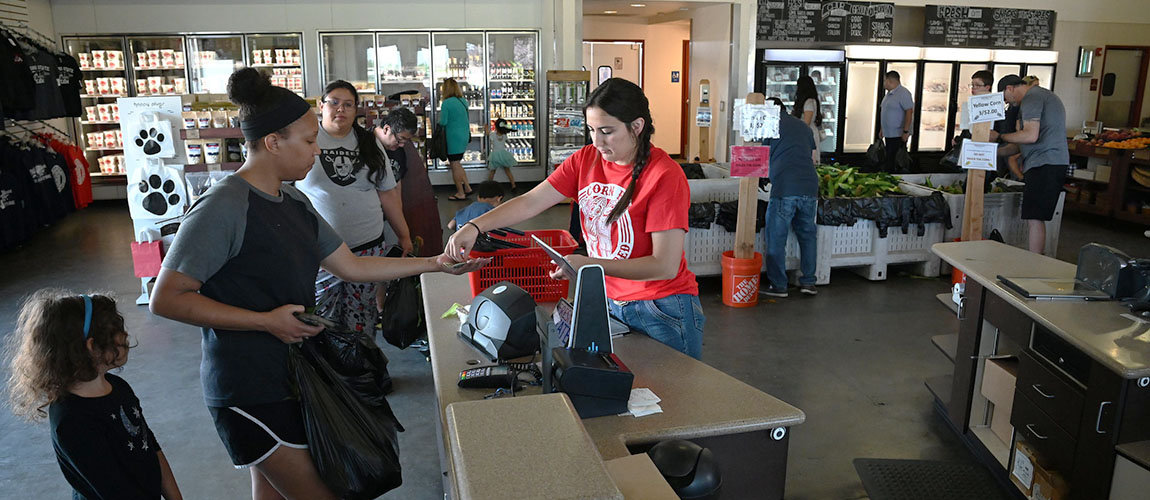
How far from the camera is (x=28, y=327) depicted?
211 cm

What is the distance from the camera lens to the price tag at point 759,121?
5457 mm

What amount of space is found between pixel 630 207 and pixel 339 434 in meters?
1.06

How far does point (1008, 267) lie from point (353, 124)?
306 centimetres

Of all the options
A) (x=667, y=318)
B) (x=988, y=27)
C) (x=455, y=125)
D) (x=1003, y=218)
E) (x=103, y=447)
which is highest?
(x=988, y=27)

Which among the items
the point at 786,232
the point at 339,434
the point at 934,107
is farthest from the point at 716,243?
the point at 934,107

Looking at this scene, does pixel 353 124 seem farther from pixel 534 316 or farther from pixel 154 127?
pixel 154 127

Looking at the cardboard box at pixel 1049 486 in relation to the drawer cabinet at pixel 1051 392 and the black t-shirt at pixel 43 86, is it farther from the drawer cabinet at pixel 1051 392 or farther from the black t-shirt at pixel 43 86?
the black t-shirt at pixel 43 86

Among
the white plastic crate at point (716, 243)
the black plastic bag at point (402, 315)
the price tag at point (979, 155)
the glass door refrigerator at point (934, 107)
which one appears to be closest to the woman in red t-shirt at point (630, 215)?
the black plastic bag at point (402, 315)

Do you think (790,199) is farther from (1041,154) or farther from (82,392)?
(82,392)

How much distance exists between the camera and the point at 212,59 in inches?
425

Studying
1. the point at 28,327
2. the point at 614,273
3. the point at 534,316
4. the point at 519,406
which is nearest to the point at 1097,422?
the point at 614,273

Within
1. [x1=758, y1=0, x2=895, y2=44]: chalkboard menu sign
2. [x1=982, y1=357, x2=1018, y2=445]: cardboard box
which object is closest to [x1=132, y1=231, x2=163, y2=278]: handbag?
[x1=982, y1=357, x2=1018, y2=445]: cardboard box

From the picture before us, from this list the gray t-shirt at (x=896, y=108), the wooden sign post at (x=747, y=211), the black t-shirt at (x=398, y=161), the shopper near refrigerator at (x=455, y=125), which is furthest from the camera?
the gray t-shirt at (x=896, y=108)

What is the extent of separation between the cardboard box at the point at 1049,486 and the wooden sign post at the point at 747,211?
3.04 metres
